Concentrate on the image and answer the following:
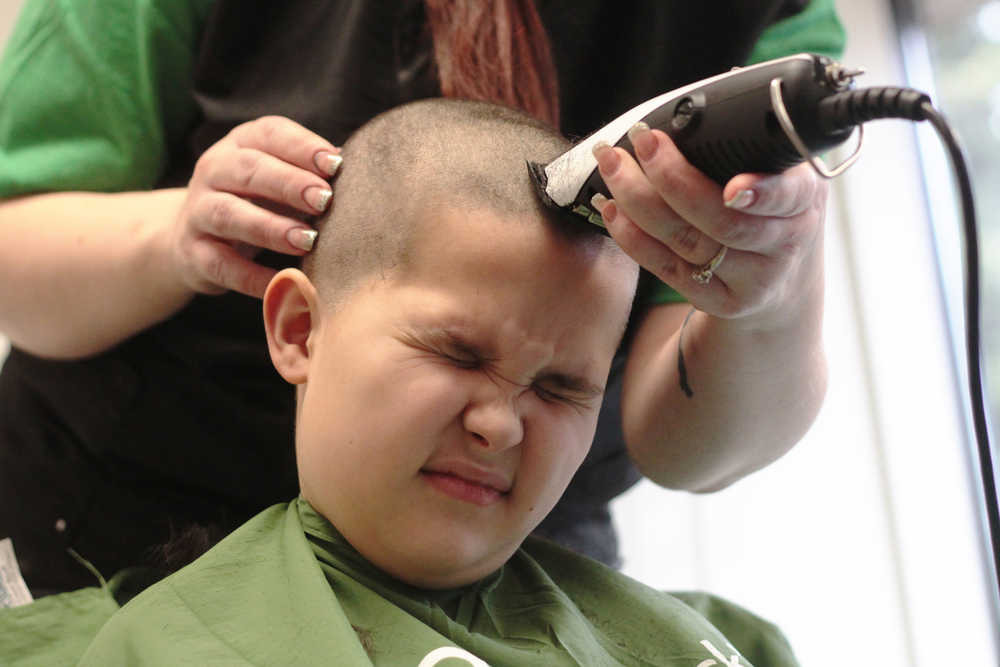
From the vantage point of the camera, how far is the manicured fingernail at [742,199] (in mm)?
569

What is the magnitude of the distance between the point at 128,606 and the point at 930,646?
58.8 inches

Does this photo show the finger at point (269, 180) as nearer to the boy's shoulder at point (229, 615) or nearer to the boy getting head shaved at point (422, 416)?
the boy getting head shaved at point (422, 416)

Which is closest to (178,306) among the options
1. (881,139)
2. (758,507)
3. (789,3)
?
(789,3)

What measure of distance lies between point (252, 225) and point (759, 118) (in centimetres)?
44

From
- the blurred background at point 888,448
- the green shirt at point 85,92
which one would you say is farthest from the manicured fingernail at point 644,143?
the blurred background at point 888,448

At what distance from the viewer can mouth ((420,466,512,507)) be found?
76 cm

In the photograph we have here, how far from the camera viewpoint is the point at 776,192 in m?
0.58

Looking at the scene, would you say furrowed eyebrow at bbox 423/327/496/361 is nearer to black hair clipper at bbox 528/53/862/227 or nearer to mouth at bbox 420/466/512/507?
mouth at bbox 420/466/512/507

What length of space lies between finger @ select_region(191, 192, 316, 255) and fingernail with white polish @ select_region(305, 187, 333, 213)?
0.02m

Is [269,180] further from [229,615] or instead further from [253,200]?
[229,615]

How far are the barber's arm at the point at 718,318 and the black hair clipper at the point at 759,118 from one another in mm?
12

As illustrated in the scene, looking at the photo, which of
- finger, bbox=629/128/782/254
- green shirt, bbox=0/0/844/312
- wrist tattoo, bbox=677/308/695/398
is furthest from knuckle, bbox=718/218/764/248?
green shirt, bbox=0/0/844/312

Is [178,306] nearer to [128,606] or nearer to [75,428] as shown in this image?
[75,428]

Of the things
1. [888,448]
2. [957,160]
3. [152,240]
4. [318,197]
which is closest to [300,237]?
[318,197]
